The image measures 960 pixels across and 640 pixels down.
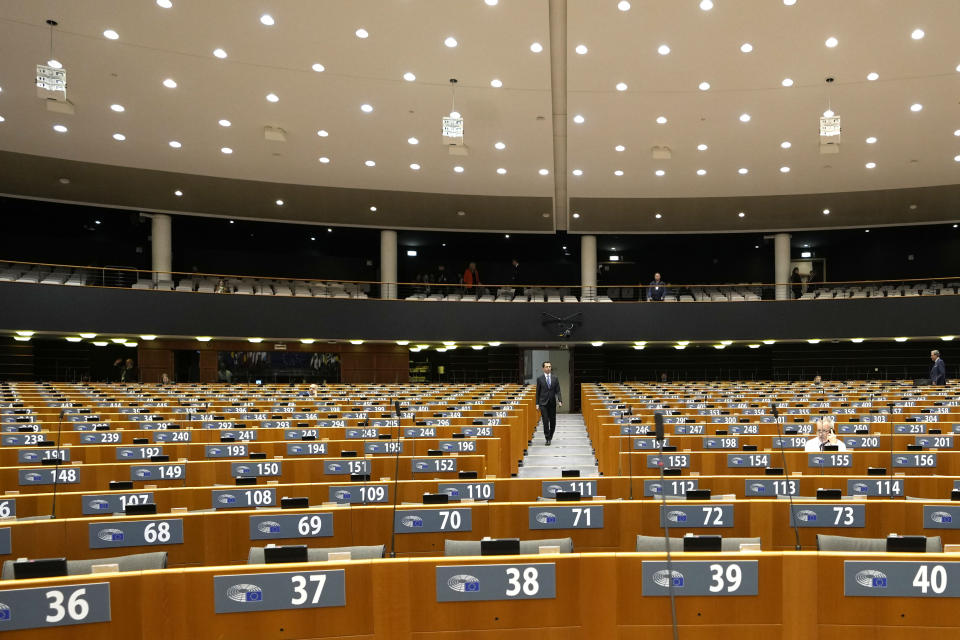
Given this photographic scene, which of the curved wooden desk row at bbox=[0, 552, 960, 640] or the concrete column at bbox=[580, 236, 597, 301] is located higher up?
the concrete column at bbox=[580, 236, 597, 301]

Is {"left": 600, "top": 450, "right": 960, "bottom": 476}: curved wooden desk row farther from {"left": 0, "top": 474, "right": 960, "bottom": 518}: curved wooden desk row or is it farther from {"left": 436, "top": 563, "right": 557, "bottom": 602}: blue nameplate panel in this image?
{"left": 436, "top": 563, "right": 557, "bottom": 602}: blue nameplate panel

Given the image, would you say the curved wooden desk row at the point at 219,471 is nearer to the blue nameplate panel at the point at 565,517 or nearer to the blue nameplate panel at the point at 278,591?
the blue nameplate panel at the point at 565,517

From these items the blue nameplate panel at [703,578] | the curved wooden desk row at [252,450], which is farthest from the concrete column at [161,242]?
the blue nameplate panel at [703,578]

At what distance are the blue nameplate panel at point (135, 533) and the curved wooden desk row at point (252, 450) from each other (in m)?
2.82

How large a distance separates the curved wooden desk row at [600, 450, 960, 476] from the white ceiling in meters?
8.03

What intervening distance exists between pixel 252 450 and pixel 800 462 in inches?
265

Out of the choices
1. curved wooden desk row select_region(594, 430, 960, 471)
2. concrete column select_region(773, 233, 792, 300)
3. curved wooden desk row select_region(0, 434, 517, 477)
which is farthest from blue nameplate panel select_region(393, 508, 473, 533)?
concrete column select_region(773, 233, 792, 300)

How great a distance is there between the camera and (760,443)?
9.04 m

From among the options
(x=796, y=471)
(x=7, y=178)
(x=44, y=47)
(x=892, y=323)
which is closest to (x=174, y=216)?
(x=7, y=178)

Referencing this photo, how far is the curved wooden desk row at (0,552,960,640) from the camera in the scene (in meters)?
3.15

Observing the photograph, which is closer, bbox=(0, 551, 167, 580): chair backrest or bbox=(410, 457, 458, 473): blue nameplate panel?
bbox=(0, 551, 167, 580): chair backrest

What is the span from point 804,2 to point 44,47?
13.9m

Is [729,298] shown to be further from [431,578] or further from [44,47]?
[431,578]

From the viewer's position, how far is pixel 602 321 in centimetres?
2325
